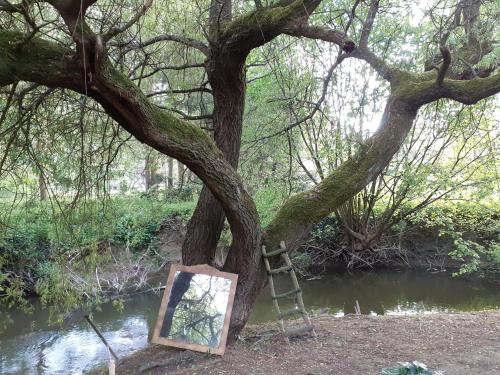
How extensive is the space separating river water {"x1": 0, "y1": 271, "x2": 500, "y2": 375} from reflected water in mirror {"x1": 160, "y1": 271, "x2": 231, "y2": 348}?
255 centimetres

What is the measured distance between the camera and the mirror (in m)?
4.07

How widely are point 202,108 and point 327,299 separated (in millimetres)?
5389

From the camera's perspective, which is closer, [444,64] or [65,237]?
[444,64]

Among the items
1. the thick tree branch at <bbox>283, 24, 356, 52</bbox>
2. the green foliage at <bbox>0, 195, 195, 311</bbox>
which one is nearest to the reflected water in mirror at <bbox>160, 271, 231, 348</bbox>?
the green foliage at <bbox>0, 195, 195, 311</bbox>

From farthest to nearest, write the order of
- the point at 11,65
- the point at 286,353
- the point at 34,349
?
the point at 34,349, the point at 286,353, the point at 11,65

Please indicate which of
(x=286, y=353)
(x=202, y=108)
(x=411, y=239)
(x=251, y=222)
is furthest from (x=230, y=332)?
(x=411, y=239)

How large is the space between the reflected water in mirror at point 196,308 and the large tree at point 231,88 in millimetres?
206

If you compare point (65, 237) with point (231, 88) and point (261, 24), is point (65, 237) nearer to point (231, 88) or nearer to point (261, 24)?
Result: point (231, 88)

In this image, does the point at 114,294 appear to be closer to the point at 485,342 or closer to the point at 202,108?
the point at 202,108

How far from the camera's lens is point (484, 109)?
7.13 m

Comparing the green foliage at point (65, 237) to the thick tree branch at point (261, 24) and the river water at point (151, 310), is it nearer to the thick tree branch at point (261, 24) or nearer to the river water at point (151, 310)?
the river water at point (151, 310)

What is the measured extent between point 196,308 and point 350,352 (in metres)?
1.52

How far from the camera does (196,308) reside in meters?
4.25

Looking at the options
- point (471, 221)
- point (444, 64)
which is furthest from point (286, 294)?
point (471, 221)
